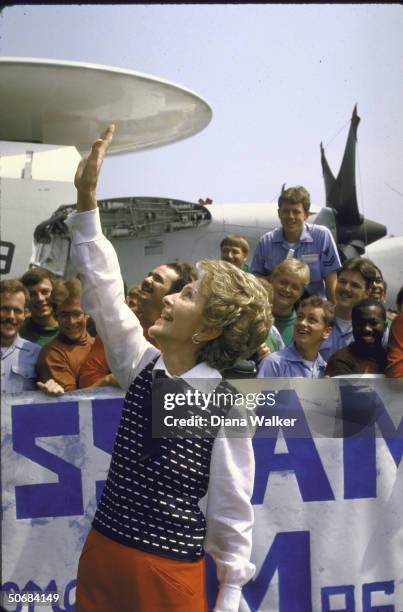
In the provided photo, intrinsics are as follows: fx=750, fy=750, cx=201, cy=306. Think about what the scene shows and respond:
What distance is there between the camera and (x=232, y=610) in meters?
1.73

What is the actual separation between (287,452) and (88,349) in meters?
0.78

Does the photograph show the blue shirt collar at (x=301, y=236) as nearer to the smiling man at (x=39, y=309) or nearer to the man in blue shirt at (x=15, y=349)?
the smiling man at (x=39, y=309)

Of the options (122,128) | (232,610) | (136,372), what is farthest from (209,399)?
(122,128)

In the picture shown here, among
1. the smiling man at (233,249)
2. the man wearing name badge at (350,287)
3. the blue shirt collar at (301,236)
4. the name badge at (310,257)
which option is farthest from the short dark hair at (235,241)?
the man wearing name badge at (350,287)

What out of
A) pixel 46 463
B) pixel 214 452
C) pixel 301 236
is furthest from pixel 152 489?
pixel 301 236

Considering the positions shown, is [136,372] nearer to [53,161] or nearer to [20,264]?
[20,264]

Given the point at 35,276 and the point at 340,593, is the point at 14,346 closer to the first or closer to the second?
the point at 35,276

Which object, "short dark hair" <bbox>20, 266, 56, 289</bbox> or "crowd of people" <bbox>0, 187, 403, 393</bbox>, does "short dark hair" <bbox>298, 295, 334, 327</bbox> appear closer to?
"crowd of people" <bbox>0, 187, 403, 393</bbox>

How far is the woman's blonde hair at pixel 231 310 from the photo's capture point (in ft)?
5.78

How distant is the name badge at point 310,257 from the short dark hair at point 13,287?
3.64 ft

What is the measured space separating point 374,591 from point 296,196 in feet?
4.69

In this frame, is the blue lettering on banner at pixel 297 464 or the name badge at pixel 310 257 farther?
the name badge at pixel 310 257

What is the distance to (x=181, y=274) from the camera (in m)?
2.54

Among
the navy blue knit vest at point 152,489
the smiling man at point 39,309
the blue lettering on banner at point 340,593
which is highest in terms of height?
the smiling man at point 39,309
